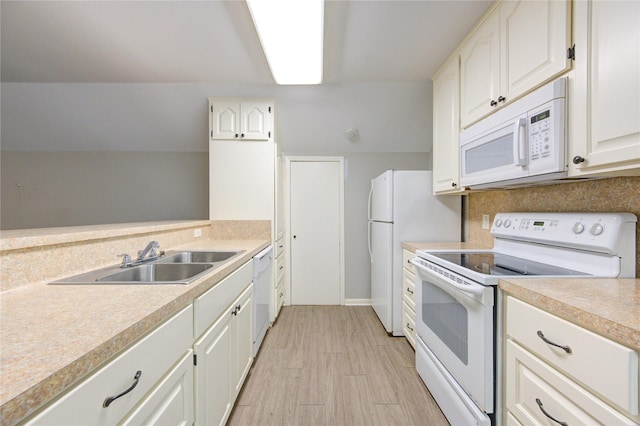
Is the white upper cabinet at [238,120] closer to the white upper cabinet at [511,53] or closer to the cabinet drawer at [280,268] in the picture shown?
the cabinet drawer at [280,268]

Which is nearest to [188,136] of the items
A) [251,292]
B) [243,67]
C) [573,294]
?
[243,67]

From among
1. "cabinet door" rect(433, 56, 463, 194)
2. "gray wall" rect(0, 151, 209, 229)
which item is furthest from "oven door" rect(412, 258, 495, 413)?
"gray wall" rect(0, 151, 209, 229)

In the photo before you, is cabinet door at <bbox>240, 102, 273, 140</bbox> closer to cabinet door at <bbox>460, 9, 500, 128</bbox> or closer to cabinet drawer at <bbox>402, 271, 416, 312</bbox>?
cabinet door at <bbox>460, 9, 500, 128</bbox>

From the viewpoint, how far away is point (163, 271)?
5.10 ft

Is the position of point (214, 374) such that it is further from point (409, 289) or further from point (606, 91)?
point (606, 91)

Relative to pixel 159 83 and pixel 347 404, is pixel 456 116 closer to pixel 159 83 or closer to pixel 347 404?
pixel 347 404

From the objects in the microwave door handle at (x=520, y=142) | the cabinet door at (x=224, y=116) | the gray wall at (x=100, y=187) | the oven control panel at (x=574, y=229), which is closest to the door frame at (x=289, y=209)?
the cabinet door at (x=224, y=116)

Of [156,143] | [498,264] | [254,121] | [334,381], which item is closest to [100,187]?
[156,143]

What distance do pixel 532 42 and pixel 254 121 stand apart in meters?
2.20

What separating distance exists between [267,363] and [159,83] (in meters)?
2.70

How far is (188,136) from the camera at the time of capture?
3.12 meters

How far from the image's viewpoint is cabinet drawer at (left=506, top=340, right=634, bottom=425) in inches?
30.0

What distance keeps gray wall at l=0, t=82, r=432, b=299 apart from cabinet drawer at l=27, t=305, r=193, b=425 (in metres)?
2.39

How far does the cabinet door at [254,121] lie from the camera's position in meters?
2.70
